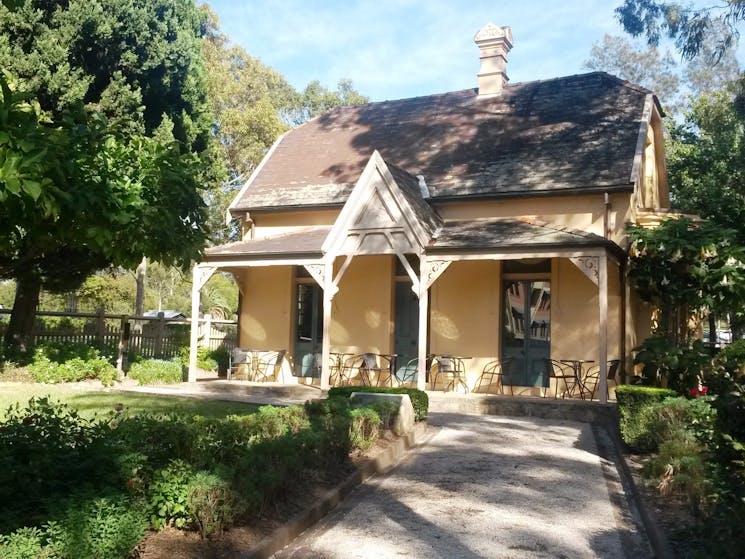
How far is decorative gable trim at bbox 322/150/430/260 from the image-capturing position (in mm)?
14797

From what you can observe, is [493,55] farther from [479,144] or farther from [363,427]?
[363,427]

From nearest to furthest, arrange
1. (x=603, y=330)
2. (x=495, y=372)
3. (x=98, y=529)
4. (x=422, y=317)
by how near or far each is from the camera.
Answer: (x=98, y=529)
(x=603, y=330)
(x=422, y=317)
(x=495, y=372)

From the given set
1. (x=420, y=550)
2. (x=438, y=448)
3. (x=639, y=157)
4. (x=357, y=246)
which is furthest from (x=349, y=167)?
(x=420, y=550)

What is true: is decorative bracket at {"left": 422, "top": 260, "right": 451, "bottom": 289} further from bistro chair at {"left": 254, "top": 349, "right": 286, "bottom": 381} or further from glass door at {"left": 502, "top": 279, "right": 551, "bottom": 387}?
bistro chair at {"left": 254, "top": 349, "right": 286, "bottom": 381}

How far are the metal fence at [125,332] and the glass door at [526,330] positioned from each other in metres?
8.11

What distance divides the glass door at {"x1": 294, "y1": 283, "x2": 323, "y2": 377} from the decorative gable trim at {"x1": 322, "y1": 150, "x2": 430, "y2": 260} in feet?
9.88

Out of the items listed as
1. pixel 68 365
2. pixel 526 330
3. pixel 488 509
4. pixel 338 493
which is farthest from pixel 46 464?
pixel 526 330

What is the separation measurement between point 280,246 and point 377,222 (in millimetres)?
2557

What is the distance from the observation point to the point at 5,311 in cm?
1692

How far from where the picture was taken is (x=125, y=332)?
698 inches

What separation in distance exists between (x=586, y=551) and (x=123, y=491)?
11.8 ft

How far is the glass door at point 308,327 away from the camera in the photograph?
1797 centimetres

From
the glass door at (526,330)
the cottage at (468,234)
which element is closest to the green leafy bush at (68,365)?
the cottage at (468,234)

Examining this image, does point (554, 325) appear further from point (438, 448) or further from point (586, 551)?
point (586, 551)
